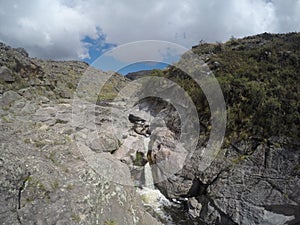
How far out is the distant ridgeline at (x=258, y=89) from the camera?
8.20 m

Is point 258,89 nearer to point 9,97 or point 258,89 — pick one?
point 258,89

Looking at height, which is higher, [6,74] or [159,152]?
[6,74]

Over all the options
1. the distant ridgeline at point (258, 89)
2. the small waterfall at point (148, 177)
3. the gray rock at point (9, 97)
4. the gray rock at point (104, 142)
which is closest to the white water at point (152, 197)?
the small waterfall at point (148, 177)

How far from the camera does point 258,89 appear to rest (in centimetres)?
924

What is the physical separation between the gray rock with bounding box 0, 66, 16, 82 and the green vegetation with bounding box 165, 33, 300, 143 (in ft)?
29.7

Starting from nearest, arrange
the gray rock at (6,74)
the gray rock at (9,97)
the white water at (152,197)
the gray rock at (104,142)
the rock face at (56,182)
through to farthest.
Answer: the rock face at (56,182), the white water at (152,197), the gray rock at (104,142), the gray rock at (9,97), the gray rock at (6,74)

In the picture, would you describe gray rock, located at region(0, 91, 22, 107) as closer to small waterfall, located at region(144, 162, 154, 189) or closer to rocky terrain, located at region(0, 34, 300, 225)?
rocky terrain, located at region(0, 34, 300, 225)

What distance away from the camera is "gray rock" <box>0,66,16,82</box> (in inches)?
468

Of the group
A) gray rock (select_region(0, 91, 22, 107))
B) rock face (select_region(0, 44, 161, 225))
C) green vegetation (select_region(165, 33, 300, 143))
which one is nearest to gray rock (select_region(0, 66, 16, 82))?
gray rock (select_region(0, 91, 22, 107))

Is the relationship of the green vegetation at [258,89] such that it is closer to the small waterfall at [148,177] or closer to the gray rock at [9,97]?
the small waterfall at [148,177]

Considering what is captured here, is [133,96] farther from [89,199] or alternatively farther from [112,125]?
[89,199]

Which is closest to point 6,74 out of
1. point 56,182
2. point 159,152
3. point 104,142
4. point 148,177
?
point 104,142

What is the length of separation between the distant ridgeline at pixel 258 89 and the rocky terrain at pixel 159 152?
0.04 meters

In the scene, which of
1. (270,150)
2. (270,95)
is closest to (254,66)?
(270,95)
